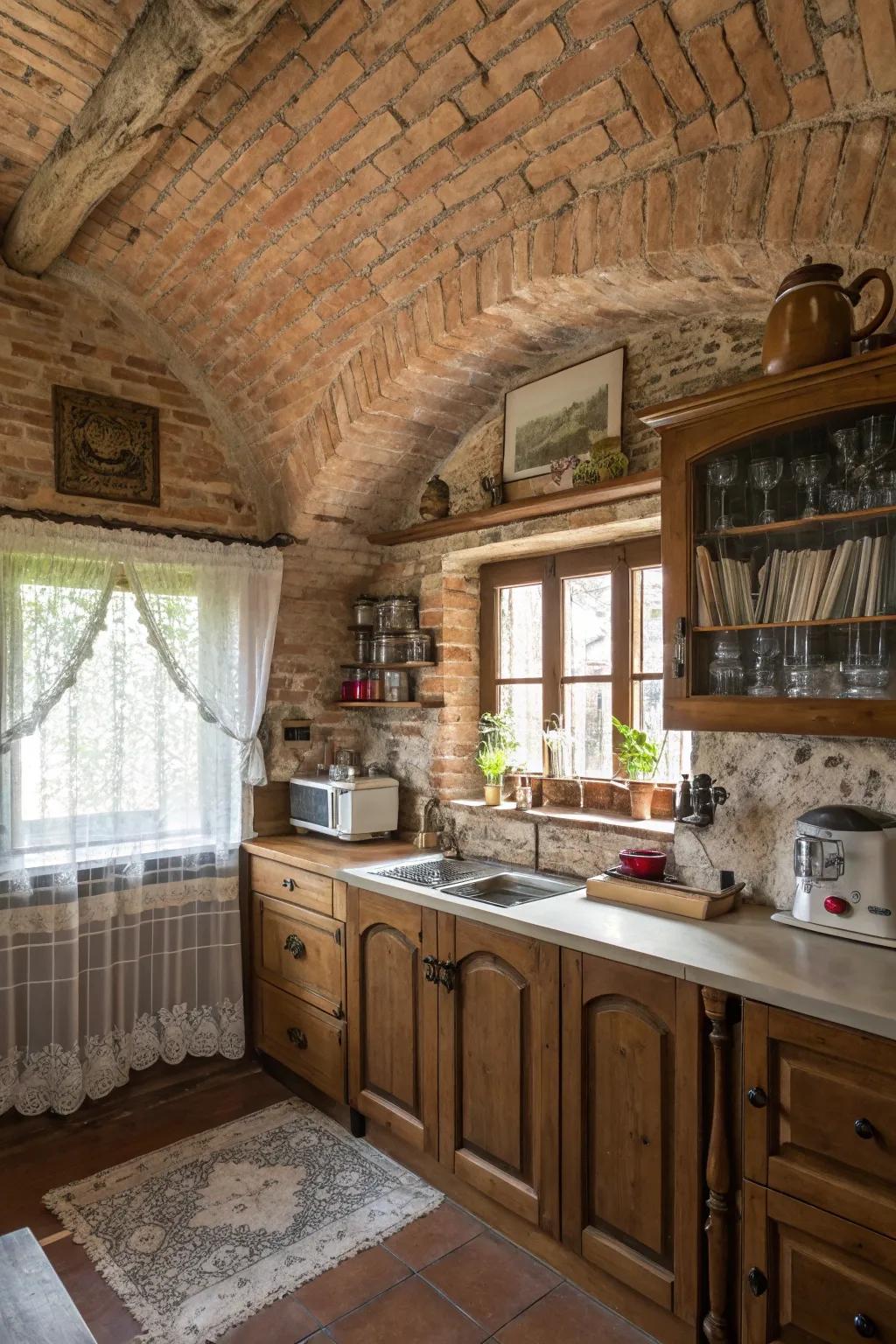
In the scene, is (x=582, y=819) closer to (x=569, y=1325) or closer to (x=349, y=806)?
(x=349, y=806)

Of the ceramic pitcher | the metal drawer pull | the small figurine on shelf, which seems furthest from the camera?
the small figurine on shelf

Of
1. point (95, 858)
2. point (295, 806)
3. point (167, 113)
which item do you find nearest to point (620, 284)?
point (167, 113)

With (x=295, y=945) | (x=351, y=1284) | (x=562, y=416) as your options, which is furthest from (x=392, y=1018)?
(x=562, y=416)

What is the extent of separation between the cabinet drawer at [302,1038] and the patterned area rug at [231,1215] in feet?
0.58

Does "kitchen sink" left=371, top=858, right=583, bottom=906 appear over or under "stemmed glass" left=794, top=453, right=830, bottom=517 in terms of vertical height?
under

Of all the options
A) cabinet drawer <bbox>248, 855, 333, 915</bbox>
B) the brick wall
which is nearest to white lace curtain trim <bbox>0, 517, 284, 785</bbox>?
the brick wall

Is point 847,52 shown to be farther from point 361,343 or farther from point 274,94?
point 361,343

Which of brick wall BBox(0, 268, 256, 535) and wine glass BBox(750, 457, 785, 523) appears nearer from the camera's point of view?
wine glass BBox(750, 457, 785, 523)

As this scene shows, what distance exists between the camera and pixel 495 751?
3518mm

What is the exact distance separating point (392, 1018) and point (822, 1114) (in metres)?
1.52

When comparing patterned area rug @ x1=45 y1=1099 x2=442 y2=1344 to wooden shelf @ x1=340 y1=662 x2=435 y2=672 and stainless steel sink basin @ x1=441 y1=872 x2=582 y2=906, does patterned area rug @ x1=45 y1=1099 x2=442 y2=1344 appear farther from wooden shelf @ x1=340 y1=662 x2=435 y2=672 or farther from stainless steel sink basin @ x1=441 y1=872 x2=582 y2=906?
wooden shelf @ x1=340 y1=662 x2=435 y2=672

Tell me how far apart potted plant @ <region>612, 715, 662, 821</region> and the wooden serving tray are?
39 centimetres

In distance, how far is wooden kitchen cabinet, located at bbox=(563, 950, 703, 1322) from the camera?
6.39 feet

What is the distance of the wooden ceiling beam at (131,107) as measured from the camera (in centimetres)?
213
